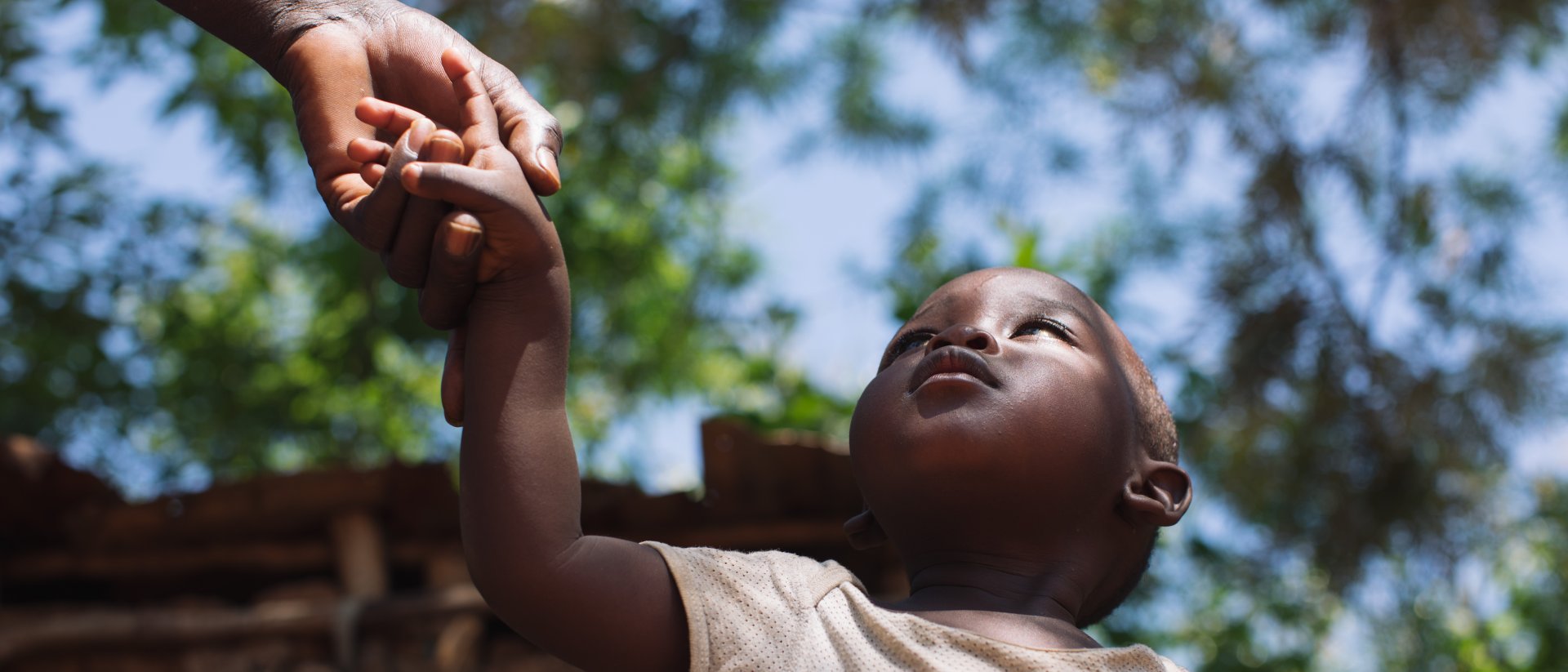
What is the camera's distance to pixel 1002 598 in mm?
1696

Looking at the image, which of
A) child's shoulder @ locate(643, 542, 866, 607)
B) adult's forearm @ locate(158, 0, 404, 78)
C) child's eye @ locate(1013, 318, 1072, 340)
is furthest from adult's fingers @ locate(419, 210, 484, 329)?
child's eye @ locate(1013, 318, 1072, 340)

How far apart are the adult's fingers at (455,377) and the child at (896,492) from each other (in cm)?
3

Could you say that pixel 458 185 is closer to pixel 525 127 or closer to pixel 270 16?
pixel 525 127

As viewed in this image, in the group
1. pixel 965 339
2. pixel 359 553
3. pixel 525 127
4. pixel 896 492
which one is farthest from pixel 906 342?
pixel 359 553

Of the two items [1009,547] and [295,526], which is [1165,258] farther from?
[1009,547]

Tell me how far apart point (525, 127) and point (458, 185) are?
0.22 meters

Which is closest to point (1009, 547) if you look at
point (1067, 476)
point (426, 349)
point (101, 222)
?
point (1067, 476)

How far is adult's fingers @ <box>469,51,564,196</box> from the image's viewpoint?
1.46 metres

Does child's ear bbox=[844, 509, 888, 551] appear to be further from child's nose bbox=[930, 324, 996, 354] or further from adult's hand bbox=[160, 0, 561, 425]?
adult's hand bbox=[160, 0, 561, 425]

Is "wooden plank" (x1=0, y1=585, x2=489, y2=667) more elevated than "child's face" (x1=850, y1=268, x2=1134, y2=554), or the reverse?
"child's face" (x1=850, y1=268, x2=1134, y2=554)

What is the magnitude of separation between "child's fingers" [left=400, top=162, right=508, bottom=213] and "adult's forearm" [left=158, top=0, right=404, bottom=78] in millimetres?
478

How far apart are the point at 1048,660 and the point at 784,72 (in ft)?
28.2

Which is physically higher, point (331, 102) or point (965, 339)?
point (331, 102)

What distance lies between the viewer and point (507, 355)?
1436mm
